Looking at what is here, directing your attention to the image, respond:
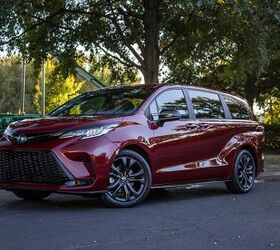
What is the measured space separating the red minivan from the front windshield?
0.02 m

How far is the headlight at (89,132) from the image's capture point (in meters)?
7.67

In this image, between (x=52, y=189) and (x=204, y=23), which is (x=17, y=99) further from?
(x=52, y=189)

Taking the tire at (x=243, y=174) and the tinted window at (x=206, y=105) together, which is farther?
the tire at (x=243, y=174)

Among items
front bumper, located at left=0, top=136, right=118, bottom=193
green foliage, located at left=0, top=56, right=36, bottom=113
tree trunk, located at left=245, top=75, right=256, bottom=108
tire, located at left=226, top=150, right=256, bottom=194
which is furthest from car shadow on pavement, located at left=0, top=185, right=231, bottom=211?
green foliage, located at left=0, top=56, right=36, bottom=113

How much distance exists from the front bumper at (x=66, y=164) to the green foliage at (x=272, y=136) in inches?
755

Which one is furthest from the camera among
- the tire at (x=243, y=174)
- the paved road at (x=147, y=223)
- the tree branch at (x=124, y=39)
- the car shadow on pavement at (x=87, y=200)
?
the tree branch at (x=124, y=39)

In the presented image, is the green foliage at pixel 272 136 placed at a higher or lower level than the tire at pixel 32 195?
higher

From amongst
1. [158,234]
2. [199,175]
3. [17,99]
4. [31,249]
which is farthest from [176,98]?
Result: [17,99]

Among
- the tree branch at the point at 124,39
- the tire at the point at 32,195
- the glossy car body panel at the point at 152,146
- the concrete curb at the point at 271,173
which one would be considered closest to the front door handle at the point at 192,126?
the glossy car body panel at the point at 152,146

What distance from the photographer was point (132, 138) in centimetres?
809

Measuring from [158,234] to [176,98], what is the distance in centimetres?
322

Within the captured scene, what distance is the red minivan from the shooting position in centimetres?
767

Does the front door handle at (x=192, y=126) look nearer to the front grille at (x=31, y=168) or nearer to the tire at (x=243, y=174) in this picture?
the tire at (x=243, y=174)

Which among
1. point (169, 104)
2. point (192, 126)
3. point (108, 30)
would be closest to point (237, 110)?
point (192, 126)
